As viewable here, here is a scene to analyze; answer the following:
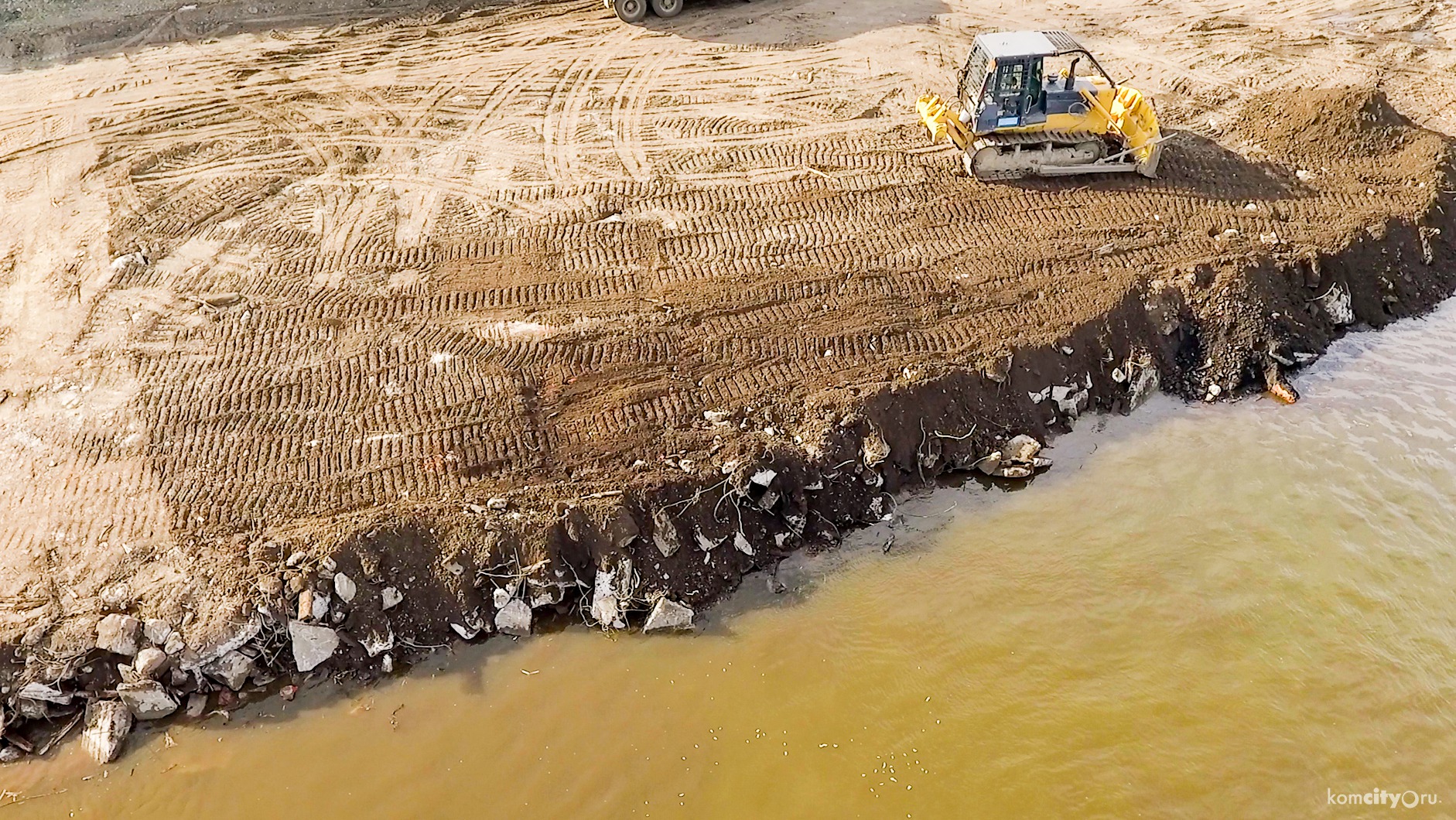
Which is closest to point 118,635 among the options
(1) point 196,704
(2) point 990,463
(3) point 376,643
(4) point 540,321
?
(1) point 196,704

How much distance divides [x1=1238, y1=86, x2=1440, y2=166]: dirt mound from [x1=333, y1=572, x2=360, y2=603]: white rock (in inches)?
460

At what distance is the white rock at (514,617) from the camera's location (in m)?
7.38

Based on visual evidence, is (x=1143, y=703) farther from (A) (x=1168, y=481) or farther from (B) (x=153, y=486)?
(B) (x=153, y=486)

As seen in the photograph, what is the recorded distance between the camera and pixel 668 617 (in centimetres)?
746

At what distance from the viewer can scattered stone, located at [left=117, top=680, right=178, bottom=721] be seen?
6.75 m

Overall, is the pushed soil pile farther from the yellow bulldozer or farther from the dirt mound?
the yellow bulldozer

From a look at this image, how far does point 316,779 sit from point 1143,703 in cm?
621

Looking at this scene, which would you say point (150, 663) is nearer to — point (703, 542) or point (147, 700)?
point (147, 700)

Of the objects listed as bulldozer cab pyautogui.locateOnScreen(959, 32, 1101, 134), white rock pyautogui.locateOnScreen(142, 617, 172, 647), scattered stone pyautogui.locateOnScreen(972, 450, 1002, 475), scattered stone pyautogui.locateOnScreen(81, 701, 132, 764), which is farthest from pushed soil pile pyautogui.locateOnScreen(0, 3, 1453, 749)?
bulldozer cab pyautogui.locateOnScreen(959, 32, 1101, 134)

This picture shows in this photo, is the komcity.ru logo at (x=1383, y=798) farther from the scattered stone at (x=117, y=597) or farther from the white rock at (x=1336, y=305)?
the scattered stone at (x=117, y=597)

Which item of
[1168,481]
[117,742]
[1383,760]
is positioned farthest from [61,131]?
[1383,760]

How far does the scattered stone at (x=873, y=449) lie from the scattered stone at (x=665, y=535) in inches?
75.3

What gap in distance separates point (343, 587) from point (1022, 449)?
6.11 m

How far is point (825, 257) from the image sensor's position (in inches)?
396
